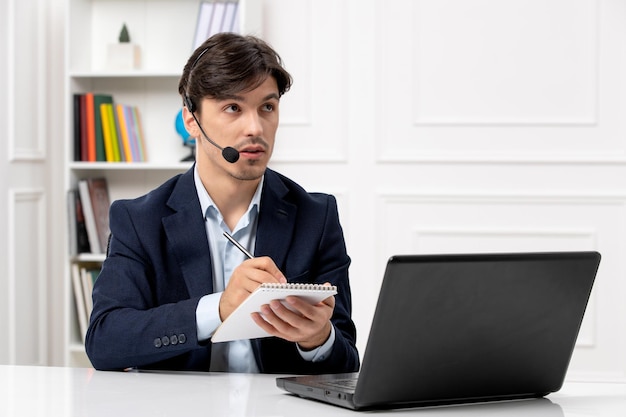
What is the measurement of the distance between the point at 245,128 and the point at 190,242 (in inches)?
10.0

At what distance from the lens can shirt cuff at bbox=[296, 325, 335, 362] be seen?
1.68 metres

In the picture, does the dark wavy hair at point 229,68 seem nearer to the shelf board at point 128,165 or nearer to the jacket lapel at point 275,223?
the jacket lapel at point 275,223

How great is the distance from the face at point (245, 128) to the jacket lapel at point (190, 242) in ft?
0.35

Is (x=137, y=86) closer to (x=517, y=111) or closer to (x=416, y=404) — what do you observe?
(x=517, y=111)

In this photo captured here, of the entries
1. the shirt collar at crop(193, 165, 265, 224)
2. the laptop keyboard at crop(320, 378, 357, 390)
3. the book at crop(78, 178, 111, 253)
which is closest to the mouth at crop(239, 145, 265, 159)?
the shirt collar at crop(193, 165, 265, 224)

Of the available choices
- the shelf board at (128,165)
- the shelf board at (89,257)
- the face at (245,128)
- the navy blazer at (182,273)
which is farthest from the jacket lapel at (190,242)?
the shelf board at (89,257)

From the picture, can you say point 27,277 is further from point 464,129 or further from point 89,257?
point 464,129

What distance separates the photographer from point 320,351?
1689mm

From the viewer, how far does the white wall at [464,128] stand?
3748 mm

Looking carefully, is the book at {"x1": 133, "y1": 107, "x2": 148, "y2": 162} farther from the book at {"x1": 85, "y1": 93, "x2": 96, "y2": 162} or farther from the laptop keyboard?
the laptop keyboard

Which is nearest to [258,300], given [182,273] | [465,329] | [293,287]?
[293,287]

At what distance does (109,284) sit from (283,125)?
217cm

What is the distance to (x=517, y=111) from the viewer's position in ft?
12.5

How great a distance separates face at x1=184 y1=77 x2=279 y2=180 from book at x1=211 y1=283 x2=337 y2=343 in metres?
0.44
